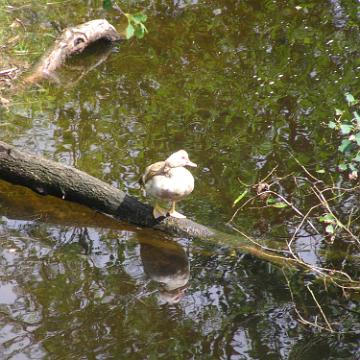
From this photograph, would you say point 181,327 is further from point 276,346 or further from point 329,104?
point 329,104

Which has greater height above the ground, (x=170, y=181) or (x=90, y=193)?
(x=90, y=193)

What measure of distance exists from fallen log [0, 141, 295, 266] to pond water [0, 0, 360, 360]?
0.12 m

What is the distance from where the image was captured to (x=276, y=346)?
4844 mm

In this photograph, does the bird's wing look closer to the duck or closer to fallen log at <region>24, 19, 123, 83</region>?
the duck

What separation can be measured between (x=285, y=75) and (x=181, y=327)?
4231 mm

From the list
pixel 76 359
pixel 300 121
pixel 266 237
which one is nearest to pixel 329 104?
pixel 300 121

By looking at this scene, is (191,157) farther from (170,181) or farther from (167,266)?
(167,266)

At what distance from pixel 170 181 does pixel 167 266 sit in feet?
2.14

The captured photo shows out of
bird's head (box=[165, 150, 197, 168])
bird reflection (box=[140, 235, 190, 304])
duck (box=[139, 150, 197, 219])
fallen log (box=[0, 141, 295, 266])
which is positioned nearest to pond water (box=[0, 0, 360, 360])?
bird reflection (box=[140, 235, 190, 304])

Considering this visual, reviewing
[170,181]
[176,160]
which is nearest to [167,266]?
[170,181]

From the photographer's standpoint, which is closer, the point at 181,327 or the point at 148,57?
the point at 181,327

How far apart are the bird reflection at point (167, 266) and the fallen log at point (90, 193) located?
0.42 feet

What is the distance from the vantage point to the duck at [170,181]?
5.70 metres

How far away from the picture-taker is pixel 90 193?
605 centimetres
